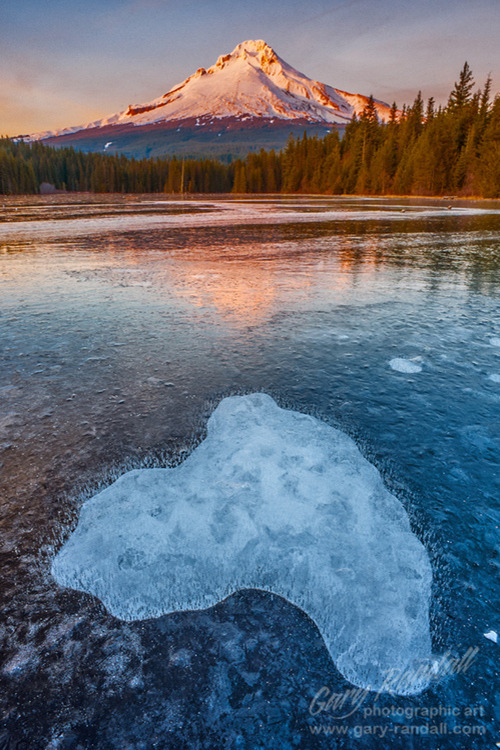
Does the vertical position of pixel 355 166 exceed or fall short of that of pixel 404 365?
it exceeds it

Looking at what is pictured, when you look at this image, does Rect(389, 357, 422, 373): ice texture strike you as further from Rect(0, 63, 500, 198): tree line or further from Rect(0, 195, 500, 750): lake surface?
Rect(0, 63, 500, 198): tree line

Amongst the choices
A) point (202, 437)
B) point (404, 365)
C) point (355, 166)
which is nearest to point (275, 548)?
point (202, 437)

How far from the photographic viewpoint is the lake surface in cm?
170

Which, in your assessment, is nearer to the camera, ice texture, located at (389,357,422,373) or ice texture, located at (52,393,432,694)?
ice texture, located at (52,393,432,694)

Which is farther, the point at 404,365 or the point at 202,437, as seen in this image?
the point at 404,365

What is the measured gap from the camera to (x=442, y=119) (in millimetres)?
73312

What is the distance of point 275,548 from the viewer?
2531 mm

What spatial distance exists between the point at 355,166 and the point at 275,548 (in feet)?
330

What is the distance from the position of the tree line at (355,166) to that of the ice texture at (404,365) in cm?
6669

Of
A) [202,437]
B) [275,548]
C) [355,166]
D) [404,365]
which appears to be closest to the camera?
[275,548]

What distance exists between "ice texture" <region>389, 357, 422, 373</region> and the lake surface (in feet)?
0.12

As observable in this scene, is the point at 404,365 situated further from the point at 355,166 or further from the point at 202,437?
the point at 355,166

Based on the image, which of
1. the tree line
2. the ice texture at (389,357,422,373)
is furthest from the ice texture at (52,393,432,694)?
the tree line

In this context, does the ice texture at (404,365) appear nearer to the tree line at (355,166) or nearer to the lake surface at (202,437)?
the lake surface at (202,437)
